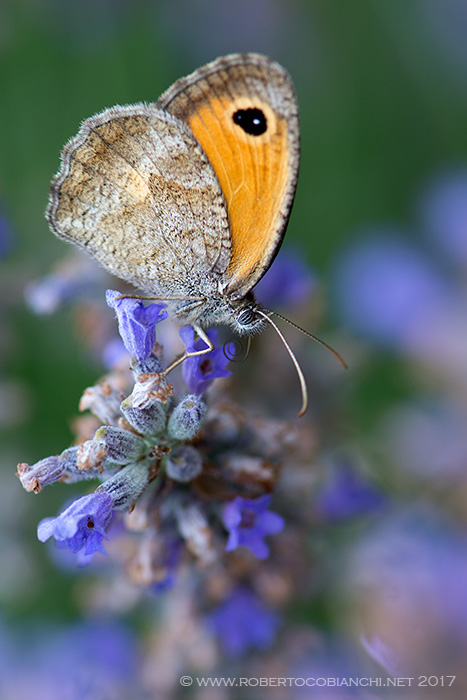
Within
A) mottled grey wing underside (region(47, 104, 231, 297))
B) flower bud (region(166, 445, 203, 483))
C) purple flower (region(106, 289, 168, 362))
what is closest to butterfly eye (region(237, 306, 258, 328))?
mottled grey wing underside (region(47, 104, 231, 297))

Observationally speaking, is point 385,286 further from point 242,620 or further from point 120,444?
point 120,444

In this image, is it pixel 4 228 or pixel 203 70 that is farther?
pixel 4 228

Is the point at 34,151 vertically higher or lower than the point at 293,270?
higher

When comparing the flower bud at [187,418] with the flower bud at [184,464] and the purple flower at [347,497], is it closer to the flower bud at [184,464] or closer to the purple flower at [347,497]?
the flower bud at [184,464]

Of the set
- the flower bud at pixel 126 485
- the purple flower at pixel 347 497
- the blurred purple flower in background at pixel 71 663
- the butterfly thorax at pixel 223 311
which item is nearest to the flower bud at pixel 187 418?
the flower bud at pixel 126 485

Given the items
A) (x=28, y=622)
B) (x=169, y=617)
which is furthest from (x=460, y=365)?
(x=28, y=622)

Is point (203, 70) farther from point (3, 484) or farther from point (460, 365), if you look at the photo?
point (3, 484)

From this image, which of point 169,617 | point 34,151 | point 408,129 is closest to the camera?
point 169,617
